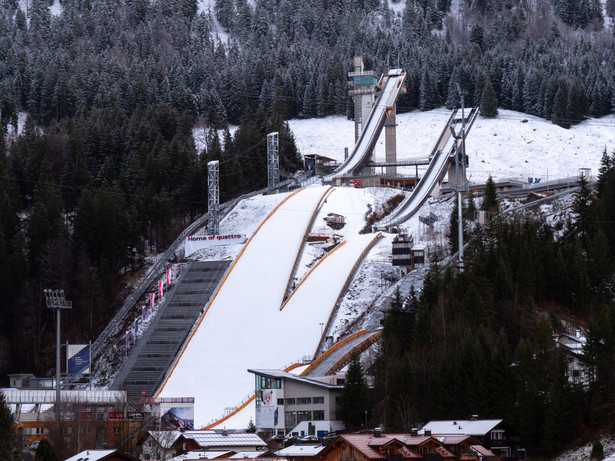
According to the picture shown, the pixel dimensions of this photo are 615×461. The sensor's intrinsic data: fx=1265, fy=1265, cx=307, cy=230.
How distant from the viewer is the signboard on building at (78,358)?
54250 mm

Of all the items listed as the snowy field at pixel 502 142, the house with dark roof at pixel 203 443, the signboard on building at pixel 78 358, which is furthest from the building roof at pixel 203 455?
the snowy field at pixel 502 142

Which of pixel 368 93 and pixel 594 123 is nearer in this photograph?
pixel 368 93

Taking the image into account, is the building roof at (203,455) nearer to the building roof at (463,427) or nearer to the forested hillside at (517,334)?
the building roof at (463,427)

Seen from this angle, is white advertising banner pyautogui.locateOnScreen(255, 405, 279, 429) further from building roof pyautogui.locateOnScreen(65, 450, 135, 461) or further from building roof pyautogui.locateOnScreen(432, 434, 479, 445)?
building roof pyautogui.locateOnScreen(65, 450, 135, 461)

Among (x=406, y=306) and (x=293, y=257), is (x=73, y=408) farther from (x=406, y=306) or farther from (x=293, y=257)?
(x=293, y=257)

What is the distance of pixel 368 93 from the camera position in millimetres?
94688

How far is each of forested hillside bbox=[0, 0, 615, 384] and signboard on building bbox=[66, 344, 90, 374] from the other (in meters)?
10.3

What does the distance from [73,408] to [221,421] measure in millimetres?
6463

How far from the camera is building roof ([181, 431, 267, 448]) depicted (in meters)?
42.4

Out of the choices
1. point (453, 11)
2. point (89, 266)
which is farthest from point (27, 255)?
point (453, 11)

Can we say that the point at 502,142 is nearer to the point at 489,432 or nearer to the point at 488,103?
the point at 488,103

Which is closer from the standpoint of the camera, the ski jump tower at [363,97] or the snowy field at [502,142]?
the snowy field at [502,142]

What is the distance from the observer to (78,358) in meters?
54.5

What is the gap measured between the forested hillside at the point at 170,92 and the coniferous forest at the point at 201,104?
0.16 metres
